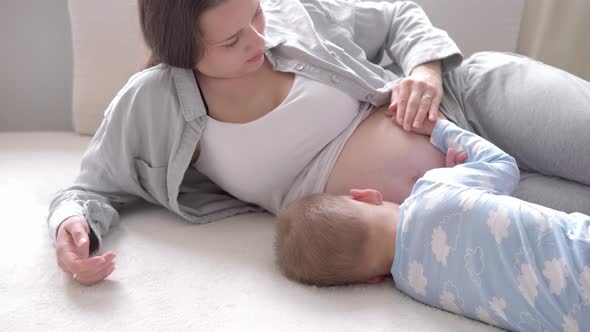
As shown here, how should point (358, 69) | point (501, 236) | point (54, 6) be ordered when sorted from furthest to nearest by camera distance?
point (54, 6) < point (358, 69) < point (501, 236)

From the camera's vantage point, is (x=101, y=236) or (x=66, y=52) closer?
(x=101, y=236)

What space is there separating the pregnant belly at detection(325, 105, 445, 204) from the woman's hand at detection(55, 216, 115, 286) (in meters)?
0.43

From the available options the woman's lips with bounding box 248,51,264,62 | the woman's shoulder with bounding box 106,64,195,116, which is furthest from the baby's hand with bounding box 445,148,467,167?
the woman's shoulder with bounding box 106,64,195,116

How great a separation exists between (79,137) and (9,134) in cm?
21

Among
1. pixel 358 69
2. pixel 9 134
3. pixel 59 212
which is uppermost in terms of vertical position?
pixel 358 69

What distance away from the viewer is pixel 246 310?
86cm

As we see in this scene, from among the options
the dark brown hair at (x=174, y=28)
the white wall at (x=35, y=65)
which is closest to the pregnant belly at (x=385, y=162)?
the dark brown hair at (x=174, y=28)

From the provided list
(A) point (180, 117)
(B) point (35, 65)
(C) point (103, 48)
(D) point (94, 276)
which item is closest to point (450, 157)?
(A) point (180, 117)

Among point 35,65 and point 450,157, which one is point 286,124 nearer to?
point 450,157

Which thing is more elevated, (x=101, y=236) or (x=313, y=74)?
(x=313, y=74)

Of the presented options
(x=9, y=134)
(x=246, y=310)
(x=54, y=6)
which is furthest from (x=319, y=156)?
(x=54, y=6)

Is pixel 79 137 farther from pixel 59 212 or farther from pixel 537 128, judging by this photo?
pixel 537 128

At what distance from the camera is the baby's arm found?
3.04 ft

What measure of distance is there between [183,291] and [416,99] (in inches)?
22.3
